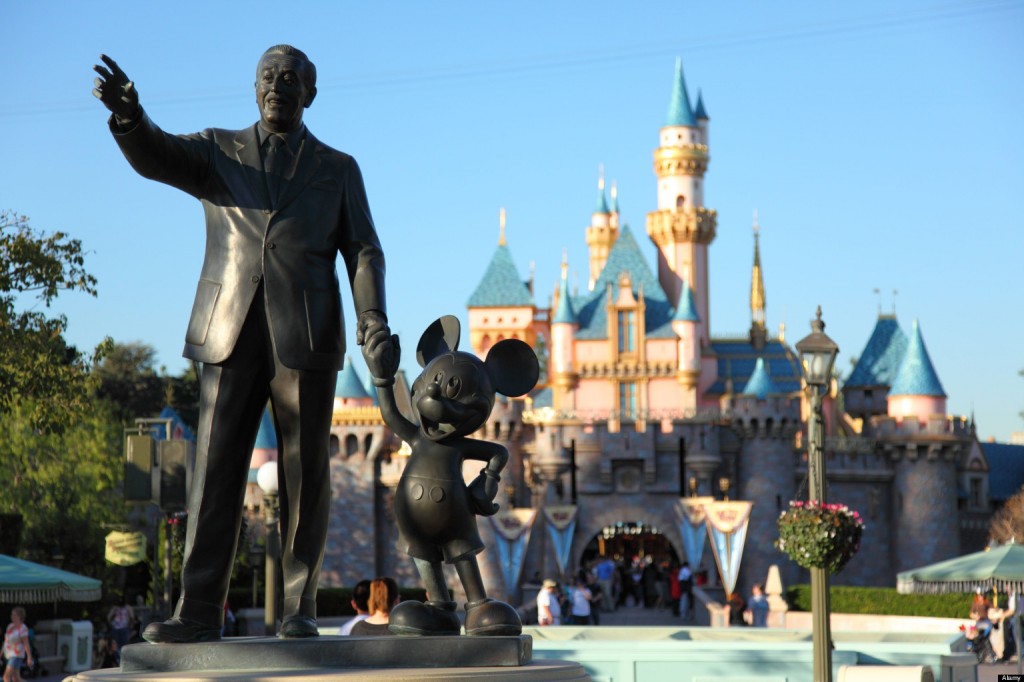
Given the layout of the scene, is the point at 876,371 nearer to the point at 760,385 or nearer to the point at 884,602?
the point at 760,385

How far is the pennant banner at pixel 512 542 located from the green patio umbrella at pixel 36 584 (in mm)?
21700

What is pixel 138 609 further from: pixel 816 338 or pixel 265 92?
pixel 265 92

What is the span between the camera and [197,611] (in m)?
5.04

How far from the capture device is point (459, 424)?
217 inches

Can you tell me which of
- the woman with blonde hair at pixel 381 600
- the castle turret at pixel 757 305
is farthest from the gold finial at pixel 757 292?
the woman with blonde hair at pixel 381 600

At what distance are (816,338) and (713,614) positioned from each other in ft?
68.7

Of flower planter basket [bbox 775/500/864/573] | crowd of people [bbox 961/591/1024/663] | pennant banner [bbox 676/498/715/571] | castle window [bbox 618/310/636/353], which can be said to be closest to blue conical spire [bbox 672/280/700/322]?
castle window [bbox 618/310/636/353]

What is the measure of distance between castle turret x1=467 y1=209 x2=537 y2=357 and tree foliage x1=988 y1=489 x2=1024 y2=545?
13715 millimetres

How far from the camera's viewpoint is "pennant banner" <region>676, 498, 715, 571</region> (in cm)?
3872

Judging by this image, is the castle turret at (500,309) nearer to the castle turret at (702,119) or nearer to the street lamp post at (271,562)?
the castle turret at (702,119)

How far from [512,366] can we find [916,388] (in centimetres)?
4049

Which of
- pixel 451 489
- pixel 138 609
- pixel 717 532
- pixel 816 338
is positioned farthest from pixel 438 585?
pixel 717 532

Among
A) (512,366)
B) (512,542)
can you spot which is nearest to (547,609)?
(512,542)

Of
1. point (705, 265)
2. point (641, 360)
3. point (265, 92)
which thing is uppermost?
point (705, 265)
